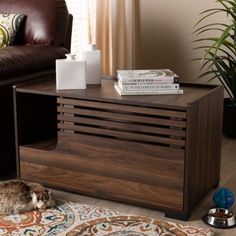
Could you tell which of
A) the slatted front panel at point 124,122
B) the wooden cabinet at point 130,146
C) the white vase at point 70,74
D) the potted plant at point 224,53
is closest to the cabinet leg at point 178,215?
the wooden cabinet at point 130,146

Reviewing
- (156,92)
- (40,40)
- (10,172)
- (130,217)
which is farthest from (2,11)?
(130,217)

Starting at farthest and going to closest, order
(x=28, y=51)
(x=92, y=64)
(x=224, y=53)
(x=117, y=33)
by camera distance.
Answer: (x=117, y=33)
(x=224, y=53)
(x=28, y=51)
(x=92, y=64)

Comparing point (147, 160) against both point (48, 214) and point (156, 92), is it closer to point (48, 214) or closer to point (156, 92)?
point (156, 92)

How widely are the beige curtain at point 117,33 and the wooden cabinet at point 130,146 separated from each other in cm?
105

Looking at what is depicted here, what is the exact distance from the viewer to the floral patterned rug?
1.78m

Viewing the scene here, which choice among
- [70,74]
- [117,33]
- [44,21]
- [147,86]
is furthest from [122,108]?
[117,33]

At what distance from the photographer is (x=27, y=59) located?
2248 mm

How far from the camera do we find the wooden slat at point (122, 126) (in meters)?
1.82

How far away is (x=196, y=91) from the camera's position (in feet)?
6.58

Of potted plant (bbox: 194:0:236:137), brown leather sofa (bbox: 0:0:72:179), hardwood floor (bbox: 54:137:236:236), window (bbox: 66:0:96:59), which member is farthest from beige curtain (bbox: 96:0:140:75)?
hardwood floor (bbox: 54:137:236:236)

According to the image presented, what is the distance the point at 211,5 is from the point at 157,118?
149cm

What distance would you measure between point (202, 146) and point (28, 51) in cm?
93

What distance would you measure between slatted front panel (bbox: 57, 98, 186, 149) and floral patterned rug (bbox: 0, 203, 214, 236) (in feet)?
0.98

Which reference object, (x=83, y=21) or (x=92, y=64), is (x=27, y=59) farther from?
(x=83, y=21)
